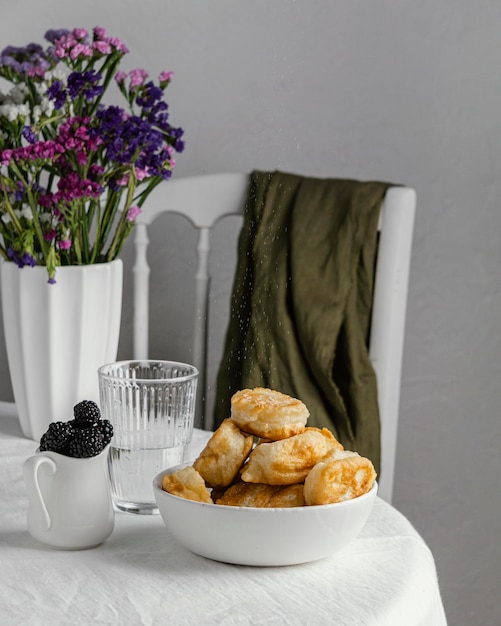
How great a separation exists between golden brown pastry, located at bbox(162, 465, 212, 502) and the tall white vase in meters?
0.34

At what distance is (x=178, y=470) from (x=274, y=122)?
86 centimetres

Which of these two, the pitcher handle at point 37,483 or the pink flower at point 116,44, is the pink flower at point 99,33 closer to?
the pink flower at point 116,44

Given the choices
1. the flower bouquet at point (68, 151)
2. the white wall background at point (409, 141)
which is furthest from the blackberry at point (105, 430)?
the white wall background at point (409, 141)

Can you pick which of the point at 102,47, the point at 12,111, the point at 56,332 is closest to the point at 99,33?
the point at 102,47

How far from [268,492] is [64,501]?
0.14m

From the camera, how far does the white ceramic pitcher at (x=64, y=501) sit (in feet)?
2.01

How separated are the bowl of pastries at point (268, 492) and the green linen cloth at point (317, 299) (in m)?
0.58

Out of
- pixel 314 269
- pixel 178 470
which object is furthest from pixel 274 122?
pixel 178 470

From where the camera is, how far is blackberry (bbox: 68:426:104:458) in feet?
2.02

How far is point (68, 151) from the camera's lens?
2.84 feet

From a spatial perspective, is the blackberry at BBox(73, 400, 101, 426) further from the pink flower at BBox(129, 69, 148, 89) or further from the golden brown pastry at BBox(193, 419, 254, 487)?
the pink flower at BBox(129, 69, 148, 89)

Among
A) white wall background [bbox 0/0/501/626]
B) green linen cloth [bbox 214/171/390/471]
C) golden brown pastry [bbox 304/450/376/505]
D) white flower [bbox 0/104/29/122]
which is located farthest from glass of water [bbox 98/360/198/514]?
white wall background [bbox 0/0/501/626]

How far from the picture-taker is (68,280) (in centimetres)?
90

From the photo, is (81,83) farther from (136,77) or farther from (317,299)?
(317,299)
